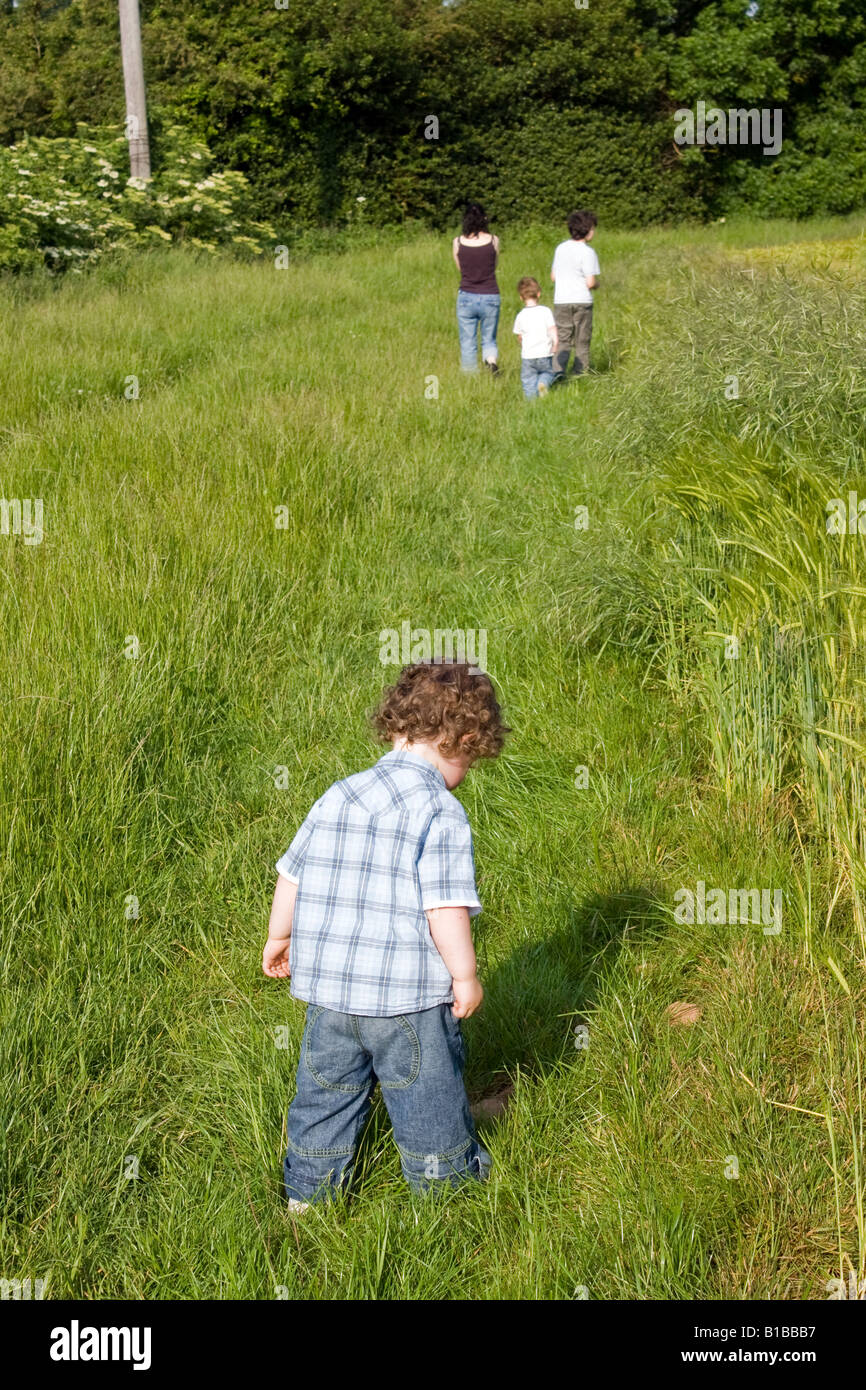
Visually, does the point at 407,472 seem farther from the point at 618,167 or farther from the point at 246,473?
the point at 618,167

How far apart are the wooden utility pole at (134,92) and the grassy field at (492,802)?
24.9ft

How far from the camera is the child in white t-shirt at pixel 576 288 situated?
10078 mm

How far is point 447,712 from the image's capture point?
2.38 m

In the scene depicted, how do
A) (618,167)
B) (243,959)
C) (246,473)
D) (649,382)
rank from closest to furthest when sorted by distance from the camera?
(243,959) → (246,473) → (649,382) → (618,167)

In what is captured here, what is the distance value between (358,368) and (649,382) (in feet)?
9.35

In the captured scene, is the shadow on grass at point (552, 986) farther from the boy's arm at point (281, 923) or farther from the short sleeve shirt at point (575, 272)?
the short sleeve shirt at point (575, 272)

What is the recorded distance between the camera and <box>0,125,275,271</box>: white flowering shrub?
37.3ft

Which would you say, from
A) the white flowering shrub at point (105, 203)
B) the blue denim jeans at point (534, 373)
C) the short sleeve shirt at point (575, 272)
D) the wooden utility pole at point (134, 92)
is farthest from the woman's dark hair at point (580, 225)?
the wooden utility pole at point (134, 92)

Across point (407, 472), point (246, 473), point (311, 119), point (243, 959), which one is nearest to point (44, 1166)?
point (243, 959)

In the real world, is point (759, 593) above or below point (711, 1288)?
above

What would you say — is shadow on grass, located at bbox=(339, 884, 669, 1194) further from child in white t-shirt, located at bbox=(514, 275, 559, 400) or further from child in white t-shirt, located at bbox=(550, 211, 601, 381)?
child in white t-shirt, located at bbox=(550, 211, 601, 381)

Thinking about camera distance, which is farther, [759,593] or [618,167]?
[618,167]

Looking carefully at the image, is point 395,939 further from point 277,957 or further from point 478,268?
point 478,268

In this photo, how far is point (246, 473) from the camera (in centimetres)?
614
